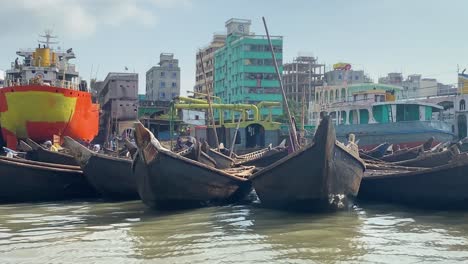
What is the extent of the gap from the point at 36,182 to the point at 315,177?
700cm

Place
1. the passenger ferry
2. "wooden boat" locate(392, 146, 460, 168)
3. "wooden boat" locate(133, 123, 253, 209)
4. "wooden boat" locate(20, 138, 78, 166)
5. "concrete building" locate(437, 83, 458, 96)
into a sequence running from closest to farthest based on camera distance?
1. "wooden boat" locate(133, 123, 253, 209)
2. "wooden boat" locate(392, 146, 460, 168)
3. "wooden boat" locate(20, 138, 78, 166)
4. the passenger ferry
5. "concrete building" locate(437, 83, 458, 96)

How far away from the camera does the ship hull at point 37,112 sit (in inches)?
950

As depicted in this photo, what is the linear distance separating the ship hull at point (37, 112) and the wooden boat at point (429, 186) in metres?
17.3

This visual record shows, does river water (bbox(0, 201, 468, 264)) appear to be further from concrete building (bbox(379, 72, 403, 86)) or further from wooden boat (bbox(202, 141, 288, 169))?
concrete building (bbox(379, 72, 403, 86))

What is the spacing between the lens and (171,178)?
34.2ft

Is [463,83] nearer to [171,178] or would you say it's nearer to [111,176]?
[111,176]

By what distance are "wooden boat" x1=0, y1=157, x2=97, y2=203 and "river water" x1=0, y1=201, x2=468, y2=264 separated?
138 centimetres

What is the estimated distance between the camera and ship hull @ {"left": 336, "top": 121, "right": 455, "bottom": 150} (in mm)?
25297

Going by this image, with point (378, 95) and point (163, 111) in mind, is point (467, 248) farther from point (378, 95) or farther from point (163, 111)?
point (163, 111)

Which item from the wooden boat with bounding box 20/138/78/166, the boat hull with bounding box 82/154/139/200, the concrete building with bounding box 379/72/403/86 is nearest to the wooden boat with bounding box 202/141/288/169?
the boat hull with bounding box 82/154/139/200

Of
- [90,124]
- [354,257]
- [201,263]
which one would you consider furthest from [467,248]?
[90,124]

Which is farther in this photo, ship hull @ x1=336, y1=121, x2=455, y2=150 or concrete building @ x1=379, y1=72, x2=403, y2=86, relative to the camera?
concrete building @ x1=379, y1=72, x2=403, y2=86

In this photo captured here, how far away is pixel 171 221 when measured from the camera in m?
9.50

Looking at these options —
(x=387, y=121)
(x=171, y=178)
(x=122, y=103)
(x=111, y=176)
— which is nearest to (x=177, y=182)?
(x=171, y=178)
